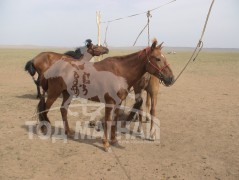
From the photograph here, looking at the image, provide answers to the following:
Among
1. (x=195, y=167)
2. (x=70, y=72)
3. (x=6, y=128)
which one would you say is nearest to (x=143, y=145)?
(x=195, y=167)

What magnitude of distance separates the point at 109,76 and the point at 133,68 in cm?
55

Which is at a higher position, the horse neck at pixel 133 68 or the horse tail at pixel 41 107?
the horse neck at pixel 133 68

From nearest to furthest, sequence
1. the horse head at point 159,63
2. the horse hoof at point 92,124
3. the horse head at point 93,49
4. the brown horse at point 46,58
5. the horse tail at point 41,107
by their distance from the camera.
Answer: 1. the horse head at point 159,63
2. the horse tail at point 41,107
3. the horse hoof at point 92,124
4. the brown horse at point 46,58
5. the horse head at point 93,49

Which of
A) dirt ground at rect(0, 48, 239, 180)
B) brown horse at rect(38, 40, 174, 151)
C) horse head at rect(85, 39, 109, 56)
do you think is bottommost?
dirt ground at rect(0, 48, 239, 180)

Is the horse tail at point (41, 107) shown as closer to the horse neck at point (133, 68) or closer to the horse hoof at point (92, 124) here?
the horse hoof at point (92, 124)

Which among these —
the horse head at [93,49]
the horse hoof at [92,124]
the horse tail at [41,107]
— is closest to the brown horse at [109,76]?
the horse tail at [41,107]

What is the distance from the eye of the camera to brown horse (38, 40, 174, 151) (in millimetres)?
5754

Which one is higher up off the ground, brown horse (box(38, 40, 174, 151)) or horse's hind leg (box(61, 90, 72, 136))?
brown horse (box(38, 40, 174, 151))

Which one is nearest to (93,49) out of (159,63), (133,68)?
(133,68)

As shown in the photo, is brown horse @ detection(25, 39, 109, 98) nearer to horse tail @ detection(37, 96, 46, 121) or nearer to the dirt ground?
the dirt ground

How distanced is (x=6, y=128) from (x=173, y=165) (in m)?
4.69

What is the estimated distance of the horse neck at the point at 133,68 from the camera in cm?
600

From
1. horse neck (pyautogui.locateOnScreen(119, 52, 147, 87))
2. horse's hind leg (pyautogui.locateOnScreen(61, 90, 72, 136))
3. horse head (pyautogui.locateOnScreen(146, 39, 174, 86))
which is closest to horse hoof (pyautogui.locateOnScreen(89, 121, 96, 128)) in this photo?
horse's hind leg (pyautogui.locateOnScreen(61, 90, 72, 136))

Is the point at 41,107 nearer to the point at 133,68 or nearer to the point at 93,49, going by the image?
the point at 133,68
